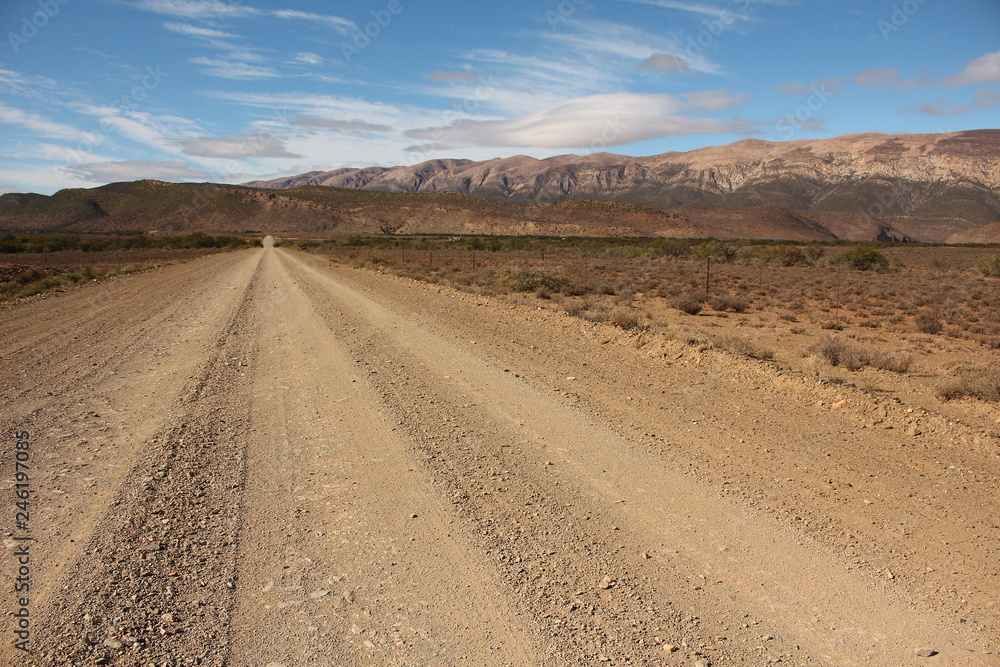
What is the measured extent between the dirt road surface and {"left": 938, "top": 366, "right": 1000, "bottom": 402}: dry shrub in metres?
1.97

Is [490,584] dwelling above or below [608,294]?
above

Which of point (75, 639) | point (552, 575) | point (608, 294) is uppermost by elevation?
point (75, 639)

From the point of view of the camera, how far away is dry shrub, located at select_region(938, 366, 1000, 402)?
7754 millimetres

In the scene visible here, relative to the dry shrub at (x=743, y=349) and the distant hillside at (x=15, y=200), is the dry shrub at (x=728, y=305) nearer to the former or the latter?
the dry shrub at (x=743, y=349)

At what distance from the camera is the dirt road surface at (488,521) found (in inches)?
115

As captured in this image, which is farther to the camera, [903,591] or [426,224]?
[426,224]

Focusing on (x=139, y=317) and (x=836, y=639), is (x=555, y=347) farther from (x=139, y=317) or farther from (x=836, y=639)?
(x=139, y=317)

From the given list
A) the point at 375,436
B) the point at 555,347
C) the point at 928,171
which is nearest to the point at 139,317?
the point at 555,347

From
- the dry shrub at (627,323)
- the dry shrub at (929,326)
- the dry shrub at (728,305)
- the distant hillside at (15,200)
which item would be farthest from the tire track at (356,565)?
the distant hillside at (15,200)

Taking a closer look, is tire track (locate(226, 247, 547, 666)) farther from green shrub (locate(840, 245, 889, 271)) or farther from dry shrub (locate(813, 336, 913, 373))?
green shrub (locate(840, 245, 889, 271))

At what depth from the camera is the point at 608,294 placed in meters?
23.8

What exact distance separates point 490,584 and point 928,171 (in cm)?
22201

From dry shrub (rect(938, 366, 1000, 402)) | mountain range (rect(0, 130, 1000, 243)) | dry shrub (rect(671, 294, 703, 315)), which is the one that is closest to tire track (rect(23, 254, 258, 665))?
dry shrub (rect(938, 366, 1000, 402))

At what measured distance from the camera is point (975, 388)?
791 cm
